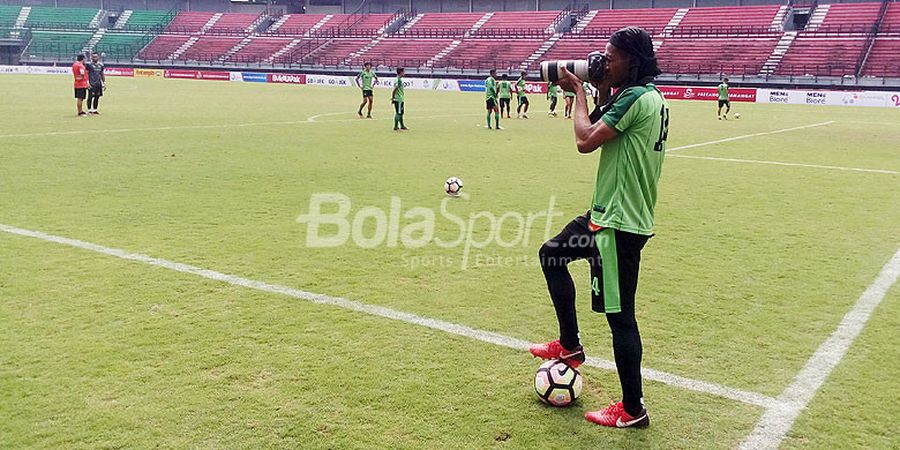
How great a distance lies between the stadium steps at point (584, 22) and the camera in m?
62.0

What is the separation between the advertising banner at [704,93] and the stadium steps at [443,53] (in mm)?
23231

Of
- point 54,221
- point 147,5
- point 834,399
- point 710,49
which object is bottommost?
point 834,399

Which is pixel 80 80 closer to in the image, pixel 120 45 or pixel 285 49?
pixel 285 49

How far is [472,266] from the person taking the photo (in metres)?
7.39

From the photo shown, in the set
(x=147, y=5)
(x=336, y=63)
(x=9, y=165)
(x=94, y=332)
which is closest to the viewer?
(x=94, y=332)

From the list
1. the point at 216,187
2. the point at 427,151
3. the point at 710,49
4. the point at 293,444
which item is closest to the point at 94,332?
the point at 293,444

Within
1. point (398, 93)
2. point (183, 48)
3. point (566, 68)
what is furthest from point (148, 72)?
point (566, 68)

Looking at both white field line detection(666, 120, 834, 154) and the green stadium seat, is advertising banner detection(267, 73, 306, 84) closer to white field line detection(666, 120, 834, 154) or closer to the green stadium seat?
the green stadium seat

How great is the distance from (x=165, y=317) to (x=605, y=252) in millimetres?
3474

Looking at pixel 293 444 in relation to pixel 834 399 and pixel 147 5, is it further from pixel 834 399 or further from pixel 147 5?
pixel 147 5

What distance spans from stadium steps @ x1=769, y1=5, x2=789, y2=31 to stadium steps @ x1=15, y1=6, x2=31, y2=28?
7345 cm

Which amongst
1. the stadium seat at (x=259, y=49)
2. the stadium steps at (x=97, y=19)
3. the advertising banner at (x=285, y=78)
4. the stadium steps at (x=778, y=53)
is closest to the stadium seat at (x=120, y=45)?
the stadium steps at (x=97, y=19)

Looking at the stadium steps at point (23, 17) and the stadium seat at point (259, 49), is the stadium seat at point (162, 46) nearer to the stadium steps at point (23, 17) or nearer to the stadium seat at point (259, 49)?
the stadium seat at point (259, 49)

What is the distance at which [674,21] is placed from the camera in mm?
59219
